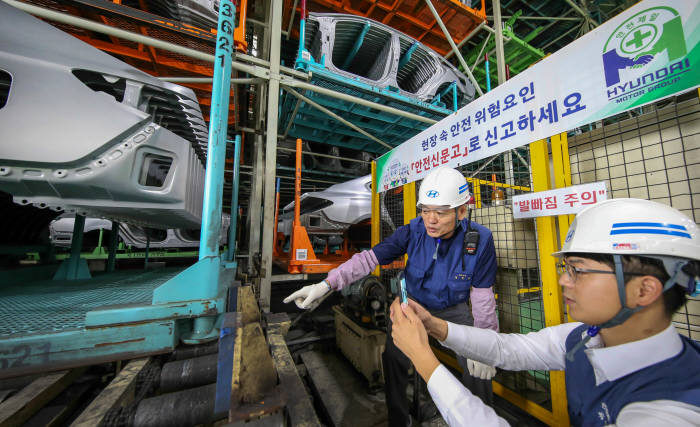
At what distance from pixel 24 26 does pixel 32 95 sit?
375mm

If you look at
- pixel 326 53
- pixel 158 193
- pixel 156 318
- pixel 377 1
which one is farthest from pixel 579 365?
pixel 377 1

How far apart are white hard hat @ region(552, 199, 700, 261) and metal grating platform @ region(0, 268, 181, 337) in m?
1.78

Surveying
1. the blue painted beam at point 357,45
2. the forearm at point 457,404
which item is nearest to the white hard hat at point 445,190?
→ the forearm at point 457,404

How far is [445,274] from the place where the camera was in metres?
1.70

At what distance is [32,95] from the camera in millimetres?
1121

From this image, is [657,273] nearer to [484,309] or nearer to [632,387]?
[632,387]

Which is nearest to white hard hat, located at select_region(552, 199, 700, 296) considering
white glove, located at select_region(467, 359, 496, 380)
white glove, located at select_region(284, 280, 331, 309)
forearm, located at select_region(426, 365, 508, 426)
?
forearm, located at select_region(426, 365, 508, 426)

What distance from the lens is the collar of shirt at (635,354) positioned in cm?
70

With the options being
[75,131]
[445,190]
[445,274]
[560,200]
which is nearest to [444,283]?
[445,274]

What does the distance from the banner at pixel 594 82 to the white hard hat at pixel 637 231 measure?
2.71ft

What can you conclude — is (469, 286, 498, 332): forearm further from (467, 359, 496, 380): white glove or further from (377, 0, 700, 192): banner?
(377, 0, 700, 192): banner

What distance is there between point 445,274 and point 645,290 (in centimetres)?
101

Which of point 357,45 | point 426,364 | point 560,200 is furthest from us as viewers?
point 357,45

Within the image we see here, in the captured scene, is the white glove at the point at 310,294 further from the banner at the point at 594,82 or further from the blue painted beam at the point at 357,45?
Result: the blue painted beam at the point at 357,45
